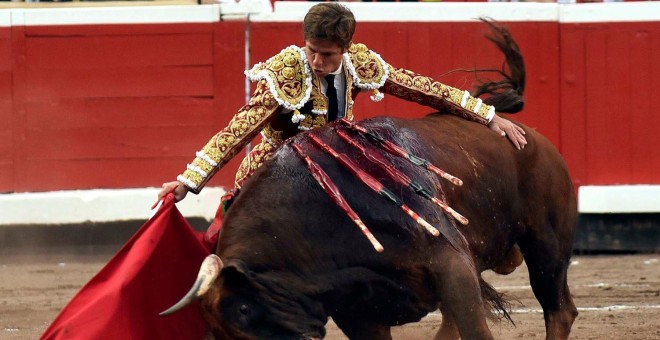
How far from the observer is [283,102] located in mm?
3566

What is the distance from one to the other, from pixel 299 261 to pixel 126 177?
12.6ft

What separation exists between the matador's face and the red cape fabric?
553 millimetres

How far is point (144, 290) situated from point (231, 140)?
479 millimetres

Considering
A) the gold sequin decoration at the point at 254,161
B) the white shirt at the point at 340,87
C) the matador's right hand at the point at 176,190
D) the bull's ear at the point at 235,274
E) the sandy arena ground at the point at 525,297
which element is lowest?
the sandy arena ground at the point at 525,297

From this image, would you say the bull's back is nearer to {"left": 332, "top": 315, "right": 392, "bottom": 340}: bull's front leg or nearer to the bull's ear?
{"left": 332, "top": 315, "right": 392, "bottom": 340}: bull's front leg

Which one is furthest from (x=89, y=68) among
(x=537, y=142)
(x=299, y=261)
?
(x=299, y=261)

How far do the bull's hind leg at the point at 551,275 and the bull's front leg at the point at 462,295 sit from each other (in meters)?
0.80

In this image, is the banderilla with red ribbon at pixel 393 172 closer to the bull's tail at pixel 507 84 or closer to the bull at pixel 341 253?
the bull at pixel 341 253

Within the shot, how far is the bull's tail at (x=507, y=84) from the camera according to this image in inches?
174

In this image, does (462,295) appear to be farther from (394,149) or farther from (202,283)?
(202,283)

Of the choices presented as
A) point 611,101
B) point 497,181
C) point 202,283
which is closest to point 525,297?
point 611,101

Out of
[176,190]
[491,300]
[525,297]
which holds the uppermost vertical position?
[176,190]

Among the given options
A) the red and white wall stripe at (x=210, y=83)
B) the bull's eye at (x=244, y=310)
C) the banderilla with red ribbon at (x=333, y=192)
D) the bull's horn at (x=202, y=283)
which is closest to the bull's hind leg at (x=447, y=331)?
the banderilla with red ribbon at (x=333, y=192)

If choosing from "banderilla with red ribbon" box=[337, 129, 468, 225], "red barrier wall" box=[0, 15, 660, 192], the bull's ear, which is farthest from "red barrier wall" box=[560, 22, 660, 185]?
the bull's ear
